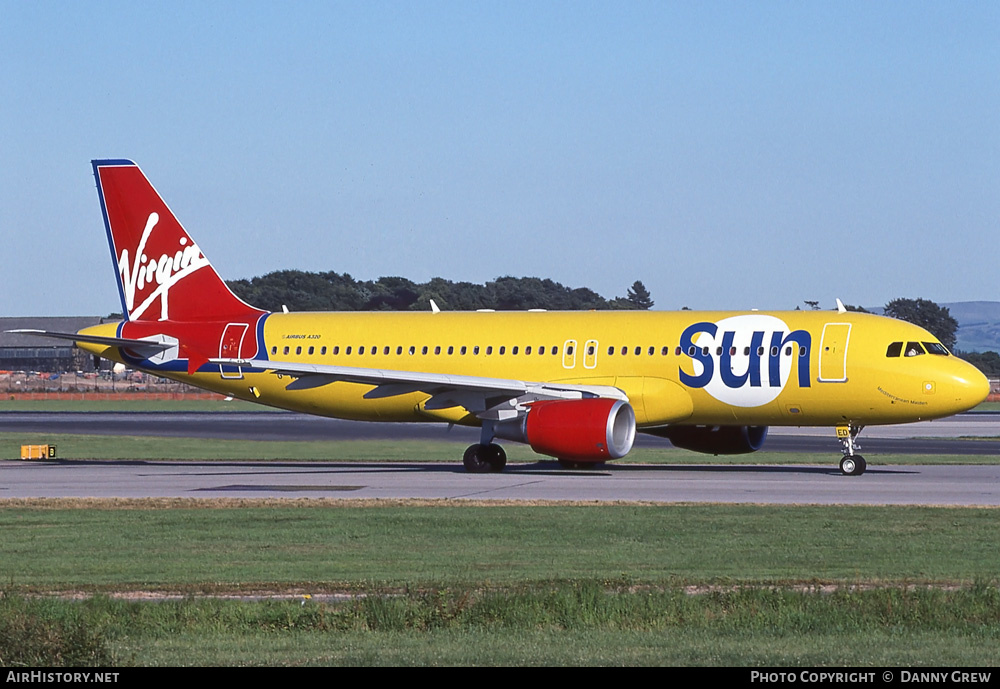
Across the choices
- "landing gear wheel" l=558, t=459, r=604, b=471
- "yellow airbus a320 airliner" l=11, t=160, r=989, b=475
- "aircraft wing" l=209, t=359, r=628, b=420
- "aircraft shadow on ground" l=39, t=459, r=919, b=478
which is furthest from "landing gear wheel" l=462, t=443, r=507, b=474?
"landing gear wheel" l=558, t=459, r=604, b=471

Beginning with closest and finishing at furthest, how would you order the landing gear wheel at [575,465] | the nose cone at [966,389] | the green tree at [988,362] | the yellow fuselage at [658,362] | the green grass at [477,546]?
the green grass at [477,546] → the nose cone at [966,389] → the yellow fuselage at [658,362] → the landing gear wheel at [575,465] → the green tree at [988,362]

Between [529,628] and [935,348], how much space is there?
931 inches

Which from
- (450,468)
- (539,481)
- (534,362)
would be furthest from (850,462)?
(450,468)

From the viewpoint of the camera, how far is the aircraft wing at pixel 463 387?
3544 cm

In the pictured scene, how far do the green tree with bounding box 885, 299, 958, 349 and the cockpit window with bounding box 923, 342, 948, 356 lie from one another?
12524 centimetres

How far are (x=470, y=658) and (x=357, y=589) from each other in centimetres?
451

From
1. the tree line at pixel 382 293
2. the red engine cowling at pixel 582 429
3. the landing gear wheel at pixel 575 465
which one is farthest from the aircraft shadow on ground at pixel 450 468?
the tree line at pixel 382 293

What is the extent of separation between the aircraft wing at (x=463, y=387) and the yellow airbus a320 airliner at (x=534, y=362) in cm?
5

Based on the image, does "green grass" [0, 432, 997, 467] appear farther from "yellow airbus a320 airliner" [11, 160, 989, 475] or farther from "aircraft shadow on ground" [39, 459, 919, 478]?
"yellow airbus a320 airliner" [11, 160, 989, 475]

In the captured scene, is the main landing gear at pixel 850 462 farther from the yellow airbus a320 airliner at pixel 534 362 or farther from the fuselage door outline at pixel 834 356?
the fuselage door outline at pixel 834 356

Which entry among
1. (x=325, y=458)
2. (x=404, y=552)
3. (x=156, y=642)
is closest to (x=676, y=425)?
(x=325, y=458)

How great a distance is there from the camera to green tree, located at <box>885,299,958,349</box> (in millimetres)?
158375
